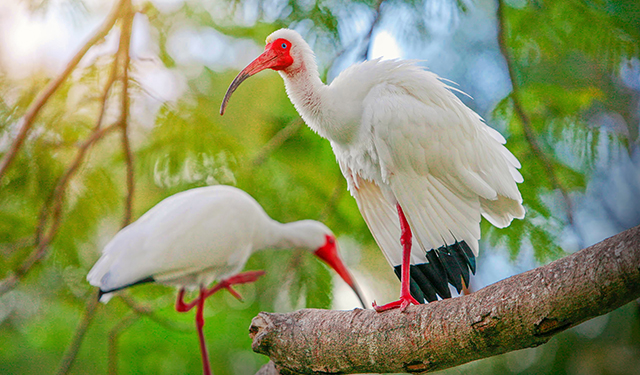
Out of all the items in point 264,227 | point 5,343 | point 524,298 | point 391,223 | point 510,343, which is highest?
point 524,298

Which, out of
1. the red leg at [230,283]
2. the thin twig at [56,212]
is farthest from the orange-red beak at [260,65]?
the red leg at [230,283]

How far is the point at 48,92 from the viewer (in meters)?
2.22

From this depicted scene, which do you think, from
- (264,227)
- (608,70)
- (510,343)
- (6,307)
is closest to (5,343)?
(6,307)

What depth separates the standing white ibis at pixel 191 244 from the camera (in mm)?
2830

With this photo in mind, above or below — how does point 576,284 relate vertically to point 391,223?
above

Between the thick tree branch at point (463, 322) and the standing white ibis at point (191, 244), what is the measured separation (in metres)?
1.03

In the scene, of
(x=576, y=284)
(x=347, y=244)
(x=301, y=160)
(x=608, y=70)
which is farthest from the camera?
(x=347, y=244)

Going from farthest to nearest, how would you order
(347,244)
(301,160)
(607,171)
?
(347,244) → (301,160) → (607,171)

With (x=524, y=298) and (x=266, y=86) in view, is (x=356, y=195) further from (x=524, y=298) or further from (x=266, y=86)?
(x=266, y=86)

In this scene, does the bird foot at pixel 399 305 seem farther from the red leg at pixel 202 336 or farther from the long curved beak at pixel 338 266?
the long curved beak at pixel 338 266

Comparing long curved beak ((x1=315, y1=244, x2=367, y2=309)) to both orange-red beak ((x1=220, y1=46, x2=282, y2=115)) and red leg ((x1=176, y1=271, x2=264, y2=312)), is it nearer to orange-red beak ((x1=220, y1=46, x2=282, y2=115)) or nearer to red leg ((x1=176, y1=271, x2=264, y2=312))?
red leg ((x1=176, y1=271, x2=264, y2=312))

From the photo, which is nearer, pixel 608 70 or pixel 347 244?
pixel 608 70

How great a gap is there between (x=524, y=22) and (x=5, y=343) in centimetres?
459

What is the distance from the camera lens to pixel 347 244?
4.38 m
